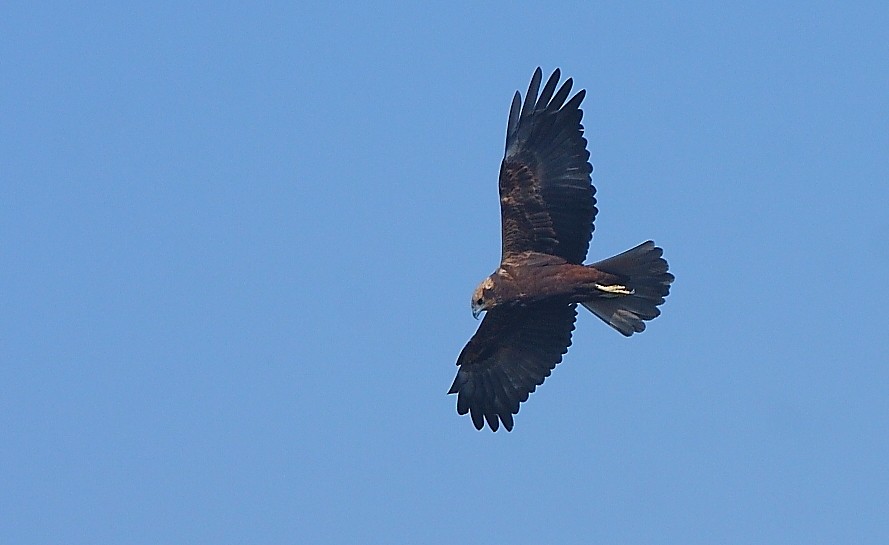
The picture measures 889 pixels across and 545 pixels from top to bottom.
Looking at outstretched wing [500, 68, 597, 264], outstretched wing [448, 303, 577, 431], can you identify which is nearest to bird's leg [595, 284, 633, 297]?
outstretched wing [500, 68, 597, 264]

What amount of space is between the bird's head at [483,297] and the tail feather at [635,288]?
1.09m

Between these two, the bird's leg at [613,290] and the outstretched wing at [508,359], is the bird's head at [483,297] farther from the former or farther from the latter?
the bird's leg at [613,290]

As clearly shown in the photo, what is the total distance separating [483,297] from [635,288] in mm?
1681

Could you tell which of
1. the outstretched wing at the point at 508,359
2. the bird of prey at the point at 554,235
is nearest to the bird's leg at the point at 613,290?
the bird of prey at the point at 554,235

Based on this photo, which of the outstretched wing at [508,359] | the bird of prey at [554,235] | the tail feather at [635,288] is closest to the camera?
the bird of prey at [554,235]

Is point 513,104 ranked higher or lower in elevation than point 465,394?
higher

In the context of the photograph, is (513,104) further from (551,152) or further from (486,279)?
(486,279)

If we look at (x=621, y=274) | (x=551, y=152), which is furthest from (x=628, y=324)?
(x=551, y=152)

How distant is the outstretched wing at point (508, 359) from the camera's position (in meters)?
20.6

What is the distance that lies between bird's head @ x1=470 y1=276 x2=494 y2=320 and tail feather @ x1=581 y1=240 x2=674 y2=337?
1.09 m

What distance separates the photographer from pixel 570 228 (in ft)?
64.1

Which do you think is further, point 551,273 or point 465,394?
point 465,394

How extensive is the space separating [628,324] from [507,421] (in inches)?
76.6

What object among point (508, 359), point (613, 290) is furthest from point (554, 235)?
point (508, 359)
